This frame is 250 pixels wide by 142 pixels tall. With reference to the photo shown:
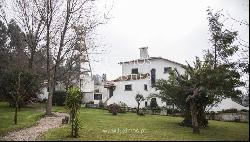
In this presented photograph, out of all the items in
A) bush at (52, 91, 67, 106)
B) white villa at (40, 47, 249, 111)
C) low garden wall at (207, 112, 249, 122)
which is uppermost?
white villa at (40, 47, 249, 111)

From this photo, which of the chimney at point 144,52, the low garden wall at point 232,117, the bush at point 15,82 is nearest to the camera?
the low garden wall at point 232,117

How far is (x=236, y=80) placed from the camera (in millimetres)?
27328

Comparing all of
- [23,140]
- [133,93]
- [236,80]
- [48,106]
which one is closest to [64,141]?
[23,140]

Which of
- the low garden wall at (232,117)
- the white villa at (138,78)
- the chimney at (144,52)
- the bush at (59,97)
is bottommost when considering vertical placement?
the low garden wall at (232,117)

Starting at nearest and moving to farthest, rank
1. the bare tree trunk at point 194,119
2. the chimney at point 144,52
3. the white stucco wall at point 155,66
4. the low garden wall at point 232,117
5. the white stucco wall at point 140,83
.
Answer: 1. the bare tree trunk at point 194,119
2. the low garden wall at point 232,117
3. the white stucco wall at point 140,83
4. the white stucco wall at point 155,66
5. the chimney at point 144,52

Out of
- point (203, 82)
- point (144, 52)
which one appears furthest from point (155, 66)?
point (203, 82)

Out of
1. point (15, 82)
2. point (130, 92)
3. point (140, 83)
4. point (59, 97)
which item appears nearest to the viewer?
point (15, 82)

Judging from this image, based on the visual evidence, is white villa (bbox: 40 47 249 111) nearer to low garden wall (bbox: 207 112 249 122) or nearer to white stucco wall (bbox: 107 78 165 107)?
white stucco wall (bbox: 107 78 165 107)

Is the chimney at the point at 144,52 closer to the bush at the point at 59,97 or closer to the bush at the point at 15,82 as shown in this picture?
the bush at the point at 59,97

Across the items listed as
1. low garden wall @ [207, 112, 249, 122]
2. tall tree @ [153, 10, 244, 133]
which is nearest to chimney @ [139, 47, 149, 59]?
low garden wall @ [207, 112, 249, 122]

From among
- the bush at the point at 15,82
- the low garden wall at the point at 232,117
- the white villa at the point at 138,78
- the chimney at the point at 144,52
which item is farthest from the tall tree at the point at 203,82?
the chimney at the point at 144,52

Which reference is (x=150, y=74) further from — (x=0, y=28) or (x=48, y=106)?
(x=0, y=28)

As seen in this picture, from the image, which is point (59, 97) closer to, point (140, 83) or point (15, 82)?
point (140, 83)

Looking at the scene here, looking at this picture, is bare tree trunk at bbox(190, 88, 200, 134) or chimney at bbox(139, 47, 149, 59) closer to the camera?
bare tree trunk at bbox(190, 88, 200, 134)
